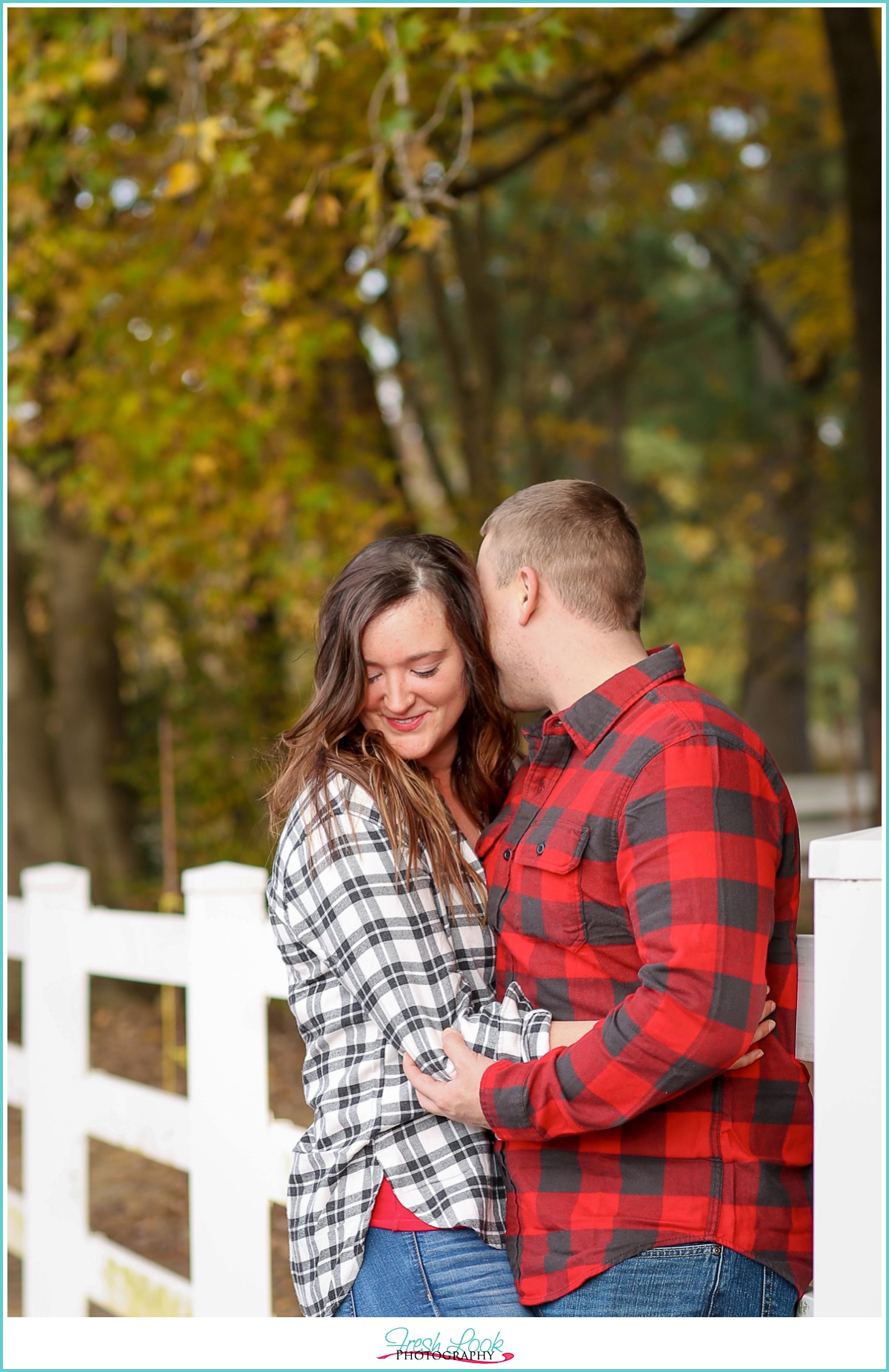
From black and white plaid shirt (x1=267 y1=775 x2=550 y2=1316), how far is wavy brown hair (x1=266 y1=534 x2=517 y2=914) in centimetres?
4

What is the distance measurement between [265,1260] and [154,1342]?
38.9 inches

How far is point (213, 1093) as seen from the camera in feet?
10.1

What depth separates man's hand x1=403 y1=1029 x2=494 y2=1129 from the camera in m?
1.87

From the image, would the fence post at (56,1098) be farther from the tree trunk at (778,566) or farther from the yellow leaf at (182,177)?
the tree trunk at (778,566)

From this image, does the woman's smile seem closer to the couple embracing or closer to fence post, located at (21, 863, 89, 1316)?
the couple embracing

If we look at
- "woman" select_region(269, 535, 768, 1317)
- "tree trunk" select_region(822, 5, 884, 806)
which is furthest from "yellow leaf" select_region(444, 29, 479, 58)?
"woman" select_region(269, 535, 768, 1317)

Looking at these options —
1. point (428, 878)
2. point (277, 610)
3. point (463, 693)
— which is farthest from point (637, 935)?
point (277, 610)

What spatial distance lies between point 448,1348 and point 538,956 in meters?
0.63

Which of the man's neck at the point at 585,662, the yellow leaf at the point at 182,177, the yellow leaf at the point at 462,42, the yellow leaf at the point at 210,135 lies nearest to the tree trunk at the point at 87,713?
the yellow leaf at the point at 182,177

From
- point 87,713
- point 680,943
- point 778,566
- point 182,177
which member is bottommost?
point 680,943

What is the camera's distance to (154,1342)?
2051mm

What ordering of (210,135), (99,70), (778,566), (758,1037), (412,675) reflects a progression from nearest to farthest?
(758,1037), (412,675), (210,135), (99,70), (778,566)

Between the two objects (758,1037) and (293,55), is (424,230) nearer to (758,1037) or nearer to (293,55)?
(293,55)

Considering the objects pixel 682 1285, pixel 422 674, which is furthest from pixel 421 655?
pixel 682 1285
